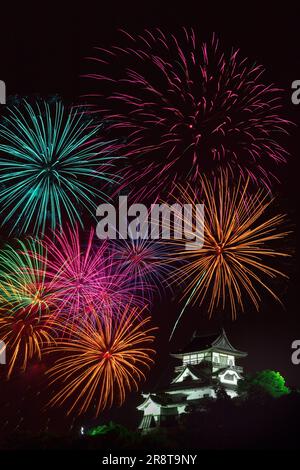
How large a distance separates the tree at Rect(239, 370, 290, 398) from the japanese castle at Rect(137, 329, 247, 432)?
0.97 m

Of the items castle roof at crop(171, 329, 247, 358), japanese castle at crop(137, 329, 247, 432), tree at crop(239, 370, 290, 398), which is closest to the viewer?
tree at crop(239, 370, 290, 398)

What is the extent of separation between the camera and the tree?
50450 millimetres

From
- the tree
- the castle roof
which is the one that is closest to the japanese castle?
the castle roof

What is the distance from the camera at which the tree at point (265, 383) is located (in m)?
50.5

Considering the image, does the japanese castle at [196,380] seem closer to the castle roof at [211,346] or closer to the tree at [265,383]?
the castle roof at [211,346]

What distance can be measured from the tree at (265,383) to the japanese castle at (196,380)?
97cm

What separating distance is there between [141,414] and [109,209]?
91.8 feet

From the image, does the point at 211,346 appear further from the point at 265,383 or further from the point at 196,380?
the point at 265,383

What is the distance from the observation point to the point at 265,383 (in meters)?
51.4

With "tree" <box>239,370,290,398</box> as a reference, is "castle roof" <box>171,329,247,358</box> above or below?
above

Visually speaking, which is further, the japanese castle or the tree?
the japanese castle

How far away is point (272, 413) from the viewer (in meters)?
33.9

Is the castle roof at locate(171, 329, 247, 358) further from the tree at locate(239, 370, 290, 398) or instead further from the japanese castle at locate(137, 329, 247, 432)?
the tree at locate(239, 370, 290, 398)
